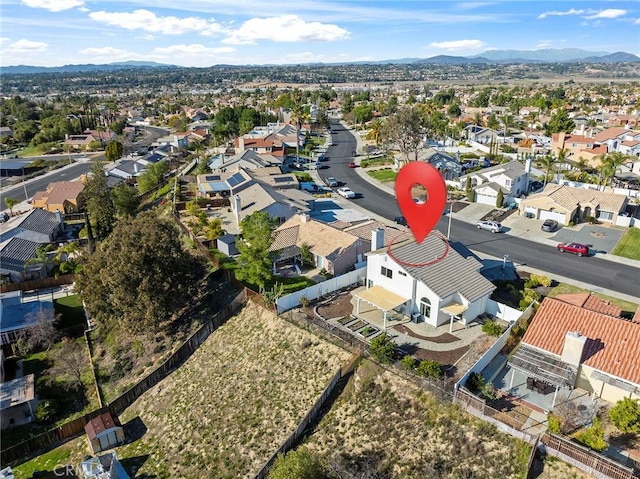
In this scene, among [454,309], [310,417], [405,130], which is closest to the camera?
[310,417]

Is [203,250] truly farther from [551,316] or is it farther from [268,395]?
[551,316]

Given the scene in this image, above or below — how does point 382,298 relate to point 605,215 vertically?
above

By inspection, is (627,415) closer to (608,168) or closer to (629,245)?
(629,245)

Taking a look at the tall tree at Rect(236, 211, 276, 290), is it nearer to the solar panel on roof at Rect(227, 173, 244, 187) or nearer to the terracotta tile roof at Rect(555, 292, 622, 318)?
the terracotta tile roof at Rect(555, 292, 622, 318)

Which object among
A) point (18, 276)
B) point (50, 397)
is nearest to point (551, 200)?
point (50, 397)

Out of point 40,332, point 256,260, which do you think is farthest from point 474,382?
point 40,332

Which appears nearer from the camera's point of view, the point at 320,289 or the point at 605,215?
the point at 320,289
